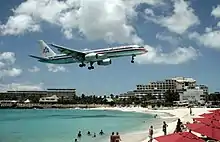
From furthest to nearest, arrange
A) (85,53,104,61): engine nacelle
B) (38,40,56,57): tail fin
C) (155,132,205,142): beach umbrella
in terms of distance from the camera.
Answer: (38,40,56,57): tail fin
(85,53,104,61): engine nacelle
(155,132,205,142): beach umbrella

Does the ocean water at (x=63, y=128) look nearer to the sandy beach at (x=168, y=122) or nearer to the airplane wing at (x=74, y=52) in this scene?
the sandy beach at (x=168, y=122)

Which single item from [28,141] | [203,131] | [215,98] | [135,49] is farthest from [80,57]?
[215,98]

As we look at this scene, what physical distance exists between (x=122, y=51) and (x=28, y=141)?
17014mm

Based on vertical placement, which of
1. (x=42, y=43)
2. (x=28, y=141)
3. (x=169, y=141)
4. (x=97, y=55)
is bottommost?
(x=28, y=141)

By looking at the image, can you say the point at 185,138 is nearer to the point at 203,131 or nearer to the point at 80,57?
the point at 203,131

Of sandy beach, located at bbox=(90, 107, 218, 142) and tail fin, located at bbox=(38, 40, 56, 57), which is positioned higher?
tail fin, located at bbox=(38, 40, 56, 57)

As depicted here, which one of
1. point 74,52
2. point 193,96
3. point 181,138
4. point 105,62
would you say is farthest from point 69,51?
point 193,96

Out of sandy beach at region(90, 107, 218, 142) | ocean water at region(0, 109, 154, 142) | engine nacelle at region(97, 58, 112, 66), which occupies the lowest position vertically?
ocean water at region(0, 109, 154, 142)

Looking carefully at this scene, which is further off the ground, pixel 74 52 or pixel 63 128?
pixel 74 52


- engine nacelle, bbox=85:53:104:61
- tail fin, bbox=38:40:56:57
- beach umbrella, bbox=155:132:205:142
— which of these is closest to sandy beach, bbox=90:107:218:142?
engine nacelle, bbox=85:53:104:61

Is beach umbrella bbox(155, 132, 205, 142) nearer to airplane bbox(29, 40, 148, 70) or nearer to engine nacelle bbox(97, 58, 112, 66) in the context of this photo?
airplane bbox(29, 40, 148, 70)

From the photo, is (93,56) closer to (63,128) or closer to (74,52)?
(74,52)

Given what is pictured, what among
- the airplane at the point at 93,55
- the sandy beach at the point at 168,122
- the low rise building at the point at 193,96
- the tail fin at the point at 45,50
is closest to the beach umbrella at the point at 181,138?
the sandy beach at the point at 168,122

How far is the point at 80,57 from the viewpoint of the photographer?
181 ft
